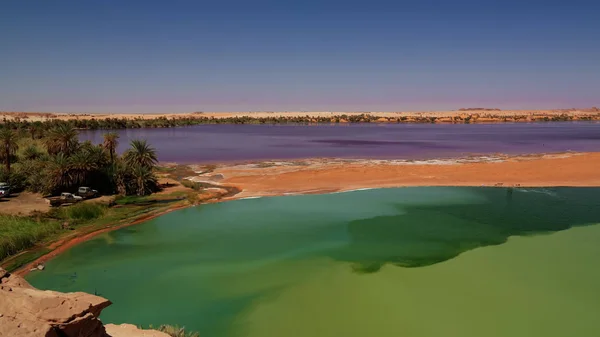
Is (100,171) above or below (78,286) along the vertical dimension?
above

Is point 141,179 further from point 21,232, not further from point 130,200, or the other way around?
point 21,232

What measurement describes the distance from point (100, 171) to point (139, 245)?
1289 centimetres

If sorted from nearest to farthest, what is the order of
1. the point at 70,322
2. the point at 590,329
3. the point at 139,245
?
the point at 70,322
the point at 590,329
the point at 139,245

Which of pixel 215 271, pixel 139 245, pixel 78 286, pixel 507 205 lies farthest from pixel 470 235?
pixel 78 286

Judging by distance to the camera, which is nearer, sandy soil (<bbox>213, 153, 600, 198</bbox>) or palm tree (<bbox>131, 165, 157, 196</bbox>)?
palm tree (<bbox>131, 165, 157, 196</bbox>)

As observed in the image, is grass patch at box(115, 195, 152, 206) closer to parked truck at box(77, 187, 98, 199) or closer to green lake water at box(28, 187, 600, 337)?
parked truck at box(77, 187, 98, 199)

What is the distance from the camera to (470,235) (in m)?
21.5

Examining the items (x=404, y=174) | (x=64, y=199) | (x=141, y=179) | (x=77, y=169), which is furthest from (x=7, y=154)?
(x=404, y=174)

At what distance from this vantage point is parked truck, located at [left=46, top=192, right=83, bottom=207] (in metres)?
26.5

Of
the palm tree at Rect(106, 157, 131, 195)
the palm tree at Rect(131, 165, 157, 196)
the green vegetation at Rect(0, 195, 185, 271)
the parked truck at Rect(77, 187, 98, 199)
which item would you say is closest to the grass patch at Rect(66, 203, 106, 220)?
the green vegetation at Rect(0, 195, 185, 271)

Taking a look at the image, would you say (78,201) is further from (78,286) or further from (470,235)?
(470,235)

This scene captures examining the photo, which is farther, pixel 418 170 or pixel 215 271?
pixel 418 170

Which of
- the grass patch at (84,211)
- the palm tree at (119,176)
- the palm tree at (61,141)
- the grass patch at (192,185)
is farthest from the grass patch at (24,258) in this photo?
the palm tree at (61,141)

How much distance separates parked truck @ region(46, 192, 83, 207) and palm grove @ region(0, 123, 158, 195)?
1.32 m
